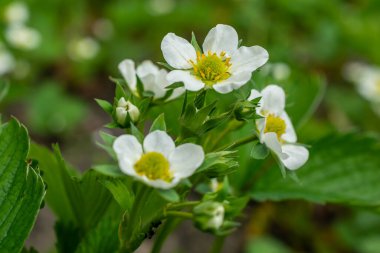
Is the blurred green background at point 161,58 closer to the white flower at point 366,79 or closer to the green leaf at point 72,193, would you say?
the white flower at point 366,79

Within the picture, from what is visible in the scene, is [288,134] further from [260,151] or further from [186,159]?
[186,159]

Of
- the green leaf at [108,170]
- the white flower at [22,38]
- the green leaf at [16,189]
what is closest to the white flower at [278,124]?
the green leaf at [108,170]

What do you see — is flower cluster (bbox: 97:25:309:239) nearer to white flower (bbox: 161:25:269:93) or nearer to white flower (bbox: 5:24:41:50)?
white flower (bbox: 161:25:269:93)

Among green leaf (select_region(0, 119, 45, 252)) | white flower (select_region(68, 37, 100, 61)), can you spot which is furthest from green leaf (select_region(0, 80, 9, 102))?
white flower (select_region(68, 37, 100, 61))

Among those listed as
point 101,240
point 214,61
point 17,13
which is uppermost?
point 214,61

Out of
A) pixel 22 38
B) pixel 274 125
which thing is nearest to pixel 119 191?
pixel 274 125

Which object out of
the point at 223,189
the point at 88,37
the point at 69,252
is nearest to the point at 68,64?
the point at 88,37
